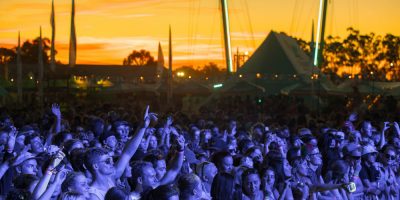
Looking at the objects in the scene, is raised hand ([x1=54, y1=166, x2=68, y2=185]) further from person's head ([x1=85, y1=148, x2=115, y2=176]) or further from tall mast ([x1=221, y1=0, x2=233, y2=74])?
tall mast ([x1=221, y1=0, x2=233, y2=74])

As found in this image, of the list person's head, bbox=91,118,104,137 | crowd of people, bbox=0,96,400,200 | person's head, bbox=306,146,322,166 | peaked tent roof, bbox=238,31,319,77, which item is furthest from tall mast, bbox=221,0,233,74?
person's head, bbox=306,146,322,166

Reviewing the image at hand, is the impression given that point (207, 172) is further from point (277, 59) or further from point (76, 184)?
point (277, 59)

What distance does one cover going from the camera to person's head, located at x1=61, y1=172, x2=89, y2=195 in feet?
19.1

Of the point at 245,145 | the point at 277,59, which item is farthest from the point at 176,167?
the point at 277,59

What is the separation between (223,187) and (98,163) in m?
1.38

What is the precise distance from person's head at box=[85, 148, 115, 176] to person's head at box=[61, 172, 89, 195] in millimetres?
367

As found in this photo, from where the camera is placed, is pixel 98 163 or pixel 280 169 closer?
pixel 98 163

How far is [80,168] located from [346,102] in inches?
1032

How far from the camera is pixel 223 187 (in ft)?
23.9

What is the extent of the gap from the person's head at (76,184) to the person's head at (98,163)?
1.21 feet

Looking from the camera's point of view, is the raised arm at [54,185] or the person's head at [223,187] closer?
the raised arm at [54,185]

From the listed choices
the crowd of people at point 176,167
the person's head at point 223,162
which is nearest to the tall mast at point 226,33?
the crowd of people at point 176,167

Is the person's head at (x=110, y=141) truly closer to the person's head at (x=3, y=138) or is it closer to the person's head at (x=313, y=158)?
the person's head at (x=3, y=138)

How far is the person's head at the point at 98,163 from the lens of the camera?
6367 mm
